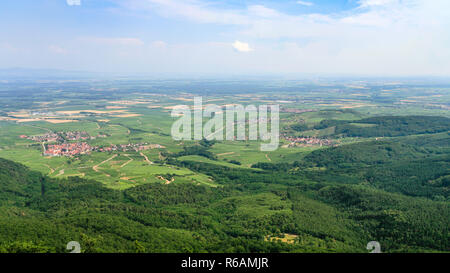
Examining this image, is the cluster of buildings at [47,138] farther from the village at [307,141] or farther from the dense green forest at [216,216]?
the village at [307,141]

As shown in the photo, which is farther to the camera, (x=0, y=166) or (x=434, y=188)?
(x=0, y=166)

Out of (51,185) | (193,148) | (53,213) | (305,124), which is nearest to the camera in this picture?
(53,213)

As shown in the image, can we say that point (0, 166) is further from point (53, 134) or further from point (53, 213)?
point (53, 134)

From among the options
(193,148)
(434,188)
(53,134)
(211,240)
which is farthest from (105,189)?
(53,134)

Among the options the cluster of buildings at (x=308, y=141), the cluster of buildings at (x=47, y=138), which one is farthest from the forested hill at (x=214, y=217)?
the cluster of buildings at (x=47, y=138)

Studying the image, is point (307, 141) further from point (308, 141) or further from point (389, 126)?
point (389, 126)
